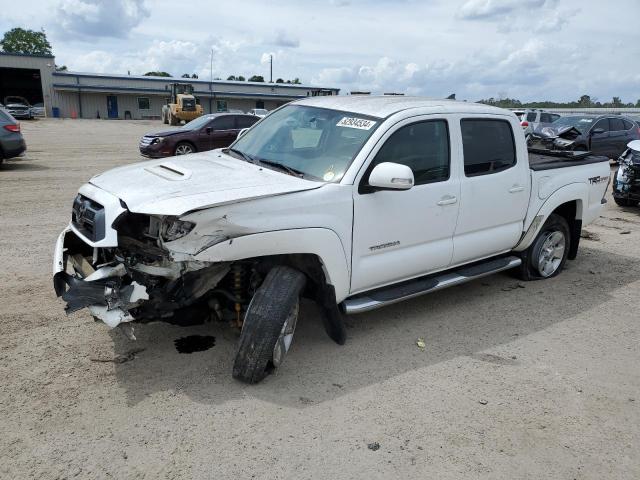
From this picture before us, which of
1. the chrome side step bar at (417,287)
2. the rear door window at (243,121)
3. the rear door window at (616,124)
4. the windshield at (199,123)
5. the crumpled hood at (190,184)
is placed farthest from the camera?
the rear door window at (243,121)

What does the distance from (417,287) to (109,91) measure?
185ft

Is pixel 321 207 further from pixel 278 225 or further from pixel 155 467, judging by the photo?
pixel 155 467

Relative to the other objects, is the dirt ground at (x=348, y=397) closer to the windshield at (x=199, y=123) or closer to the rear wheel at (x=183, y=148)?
the rear wheel at (x=183, y=148)

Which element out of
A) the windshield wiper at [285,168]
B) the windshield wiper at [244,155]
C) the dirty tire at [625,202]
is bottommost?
the dirty tire at [625,202]

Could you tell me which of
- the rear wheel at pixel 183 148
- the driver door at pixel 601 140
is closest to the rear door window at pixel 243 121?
the rear wheel at pixel 183 148

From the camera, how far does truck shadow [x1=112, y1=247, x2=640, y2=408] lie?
3699 mm

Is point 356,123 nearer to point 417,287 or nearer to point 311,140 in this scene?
point 311,140

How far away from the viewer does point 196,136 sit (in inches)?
642

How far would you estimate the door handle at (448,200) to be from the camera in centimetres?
453

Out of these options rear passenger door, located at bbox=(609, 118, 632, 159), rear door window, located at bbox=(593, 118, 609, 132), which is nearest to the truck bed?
rear door window, located at bbox=(593, 118, 609, 132)

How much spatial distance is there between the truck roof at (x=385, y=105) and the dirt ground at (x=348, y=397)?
186 centimetres

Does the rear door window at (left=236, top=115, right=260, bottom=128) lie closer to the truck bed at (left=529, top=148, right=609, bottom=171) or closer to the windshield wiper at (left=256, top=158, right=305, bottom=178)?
the truck bed at (left=529, top=148, right=609, bottom=171)

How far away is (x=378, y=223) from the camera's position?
4.12 metres

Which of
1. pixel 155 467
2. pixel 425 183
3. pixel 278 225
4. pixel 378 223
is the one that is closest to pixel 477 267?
pixel 425 183
